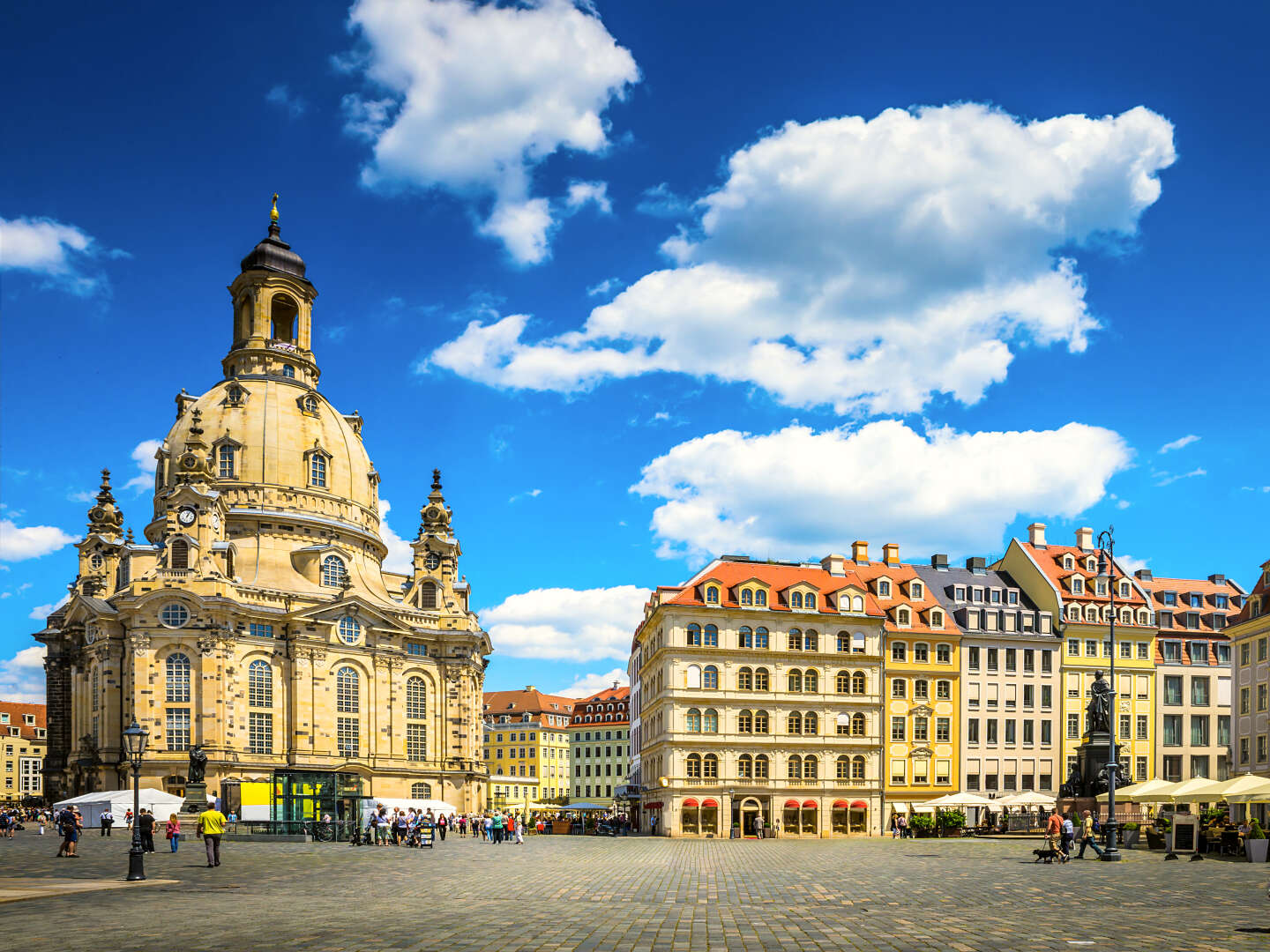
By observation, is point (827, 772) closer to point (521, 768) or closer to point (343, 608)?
point (343, 608)

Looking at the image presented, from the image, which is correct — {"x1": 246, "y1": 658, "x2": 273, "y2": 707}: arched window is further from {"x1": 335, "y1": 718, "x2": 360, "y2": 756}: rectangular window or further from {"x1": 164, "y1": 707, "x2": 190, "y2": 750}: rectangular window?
{"x1": 335, "y1": 718, "x2": 360, "y2": 756}: rectangular window

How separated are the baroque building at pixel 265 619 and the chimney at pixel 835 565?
34833 millimetres

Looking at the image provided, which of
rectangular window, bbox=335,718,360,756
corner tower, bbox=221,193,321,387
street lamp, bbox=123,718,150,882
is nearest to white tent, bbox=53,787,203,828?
rectangular window, bbox=335,718,360,756

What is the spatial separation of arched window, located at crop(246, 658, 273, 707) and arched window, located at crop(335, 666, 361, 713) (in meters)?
5.49

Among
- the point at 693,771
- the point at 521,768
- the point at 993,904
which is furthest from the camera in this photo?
the point at 521,768

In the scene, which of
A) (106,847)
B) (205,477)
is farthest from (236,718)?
(106,847)

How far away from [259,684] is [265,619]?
515cm

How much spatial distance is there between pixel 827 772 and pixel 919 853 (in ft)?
120

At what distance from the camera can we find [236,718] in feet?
307

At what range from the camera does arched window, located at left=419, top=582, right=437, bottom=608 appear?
109938mm

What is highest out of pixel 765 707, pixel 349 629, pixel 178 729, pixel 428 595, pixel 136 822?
pixel 428 595

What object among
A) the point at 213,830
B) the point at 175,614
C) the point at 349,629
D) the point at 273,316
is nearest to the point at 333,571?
the point at 349,629

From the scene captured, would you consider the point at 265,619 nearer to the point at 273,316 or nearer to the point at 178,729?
the point at 178,729

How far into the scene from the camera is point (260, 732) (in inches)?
3772
